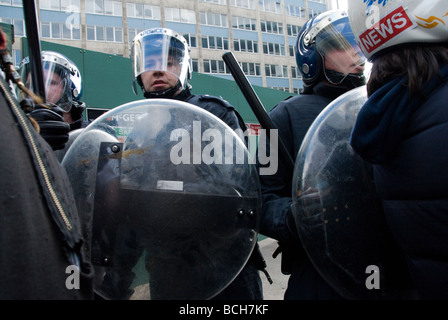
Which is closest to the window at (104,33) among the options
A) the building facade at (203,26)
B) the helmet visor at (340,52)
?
the building facade at (203,26)

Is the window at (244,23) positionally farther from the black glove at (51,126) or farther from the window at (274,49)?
the black glove at (51,126)

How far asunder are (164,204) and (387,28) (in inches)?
39.1

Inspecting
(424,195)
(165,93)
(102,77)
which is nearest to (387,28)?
(424,195)

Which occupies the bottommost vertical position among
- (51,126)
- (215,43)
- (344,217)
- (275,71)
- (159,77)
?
(344,217)

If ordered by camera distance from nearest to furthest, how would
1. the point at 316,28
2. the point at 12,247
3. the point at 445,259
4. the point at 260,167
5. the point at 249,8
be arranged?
1. the point at 12,247
2. the point at 445,259
3. the point at 260,167
4. the point at 316,28
5. the point at 249,8

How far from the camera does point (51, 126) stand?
1345 millimetres

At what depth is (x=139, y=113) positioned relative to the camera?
157 centimetres

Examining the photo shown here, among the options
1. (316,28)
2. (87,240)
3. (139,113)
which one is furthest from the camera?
(316,28)

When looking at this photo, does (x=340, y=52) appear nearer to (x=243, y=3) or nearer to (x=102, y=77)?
(x=102, y=77)

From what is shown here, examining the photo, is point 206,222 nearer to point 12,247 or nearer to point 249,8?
point 12,247

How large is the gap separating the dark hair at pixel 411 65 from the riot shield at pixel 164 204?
614 mm

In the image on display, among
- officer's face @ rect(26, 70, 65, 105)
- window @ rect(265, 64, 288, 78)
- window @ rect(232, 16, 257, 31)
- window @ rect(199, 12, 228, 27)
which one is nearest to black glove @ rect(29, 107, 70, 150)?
officer's face @ rect(26, 70, 65, 105)

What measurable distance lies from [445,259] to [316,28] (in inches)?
53.5

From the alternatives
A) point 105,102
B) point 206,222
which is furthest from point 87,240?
point 105,102
